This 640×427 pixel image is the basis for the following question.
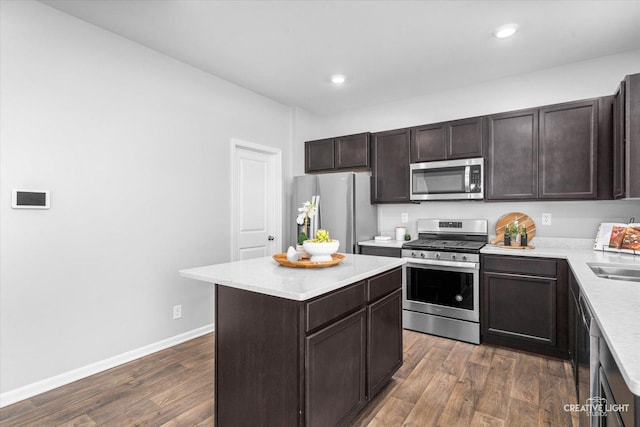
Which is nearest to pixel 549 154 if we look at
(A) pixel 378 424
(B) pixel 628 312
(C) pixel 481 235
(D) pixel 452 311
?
(C) pixel 481 235

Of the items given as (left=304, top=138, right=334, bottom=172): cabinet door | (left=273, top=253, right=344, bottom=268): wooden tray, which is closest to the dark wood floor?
(left=273, top=253, right=344, bottom=268): wooden tray

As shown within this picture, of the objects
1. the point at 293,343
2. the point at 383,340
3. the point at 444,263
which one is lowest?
the point at 383,340

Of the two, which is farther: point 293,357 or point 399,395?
point 399,395

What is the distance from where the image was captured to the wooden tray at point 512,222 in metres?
3.46

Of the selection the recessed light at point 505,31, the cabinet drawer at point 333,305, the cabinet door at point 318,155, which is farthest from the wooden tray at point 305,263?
the cabinet door at point 318,155

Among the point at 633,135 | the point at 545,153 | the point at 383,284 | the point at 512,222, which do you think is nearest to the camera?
the point at 383,284

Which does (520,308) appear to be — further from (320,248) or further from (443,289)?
(320,248)

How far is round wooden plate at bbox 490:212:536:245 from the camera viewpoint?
11.3ft

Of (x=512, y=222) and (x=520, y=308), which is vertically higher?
(x=512, y=222)

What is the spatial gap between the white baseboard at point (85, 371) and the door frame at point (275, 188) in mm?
997

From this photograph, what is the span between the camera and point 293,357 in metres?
1.56

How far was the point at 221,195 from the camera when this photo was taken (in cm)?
367

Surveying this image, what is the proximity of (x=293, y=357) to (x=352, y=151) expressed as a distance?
320cm

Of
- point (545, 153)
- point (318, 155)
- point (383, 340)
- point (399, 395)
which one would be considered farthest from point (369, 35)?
point (399, 395)
